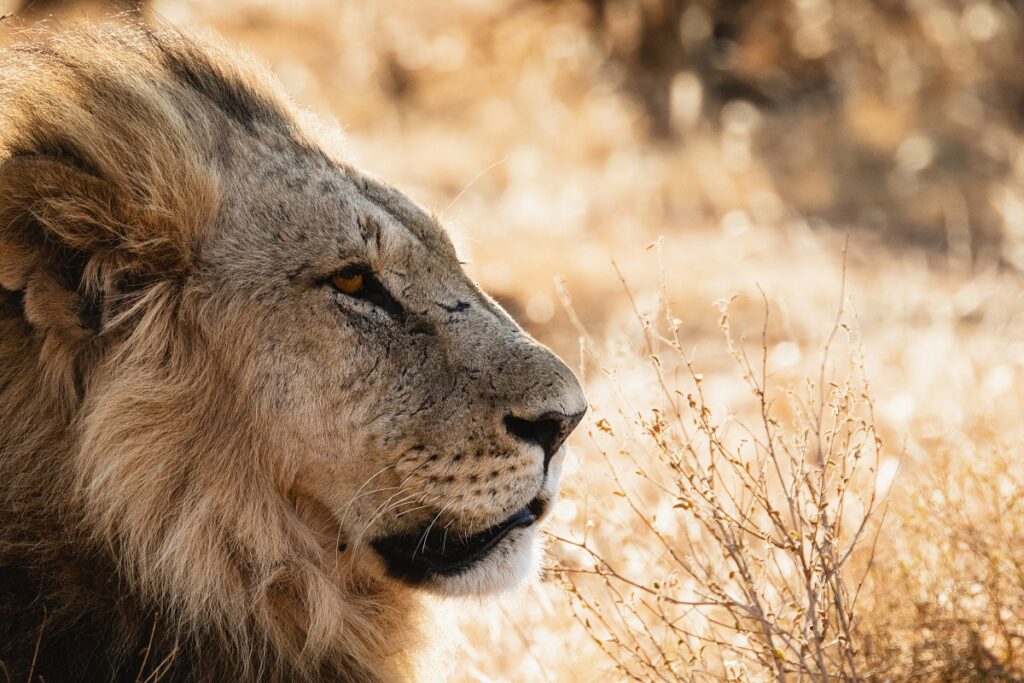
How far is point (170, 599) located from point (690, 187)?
29.7 feet

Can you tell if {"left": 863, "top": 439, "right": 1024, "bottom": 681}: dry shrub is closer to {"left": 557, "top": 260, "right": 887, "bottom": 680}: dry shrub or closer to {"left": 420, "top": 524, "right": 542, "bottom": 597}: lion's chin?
{"left": 557, "top": 260, "right": 887, "bottom": 680}: dry shrub

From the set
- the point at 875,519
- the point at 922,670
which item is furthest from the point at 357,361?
the point at 875,519

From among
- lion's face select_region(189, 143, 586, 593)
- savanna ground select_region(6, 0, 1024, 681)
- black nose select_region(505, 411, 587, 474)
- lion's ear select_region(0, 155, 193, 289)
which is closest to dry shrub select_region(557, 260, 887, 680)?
savanna ground select_region(6, 0, 1024, 681)

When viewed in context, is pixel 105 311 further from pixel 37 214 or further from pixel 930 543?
pixel 930 543

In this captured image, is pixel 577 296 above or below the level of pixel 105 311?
above

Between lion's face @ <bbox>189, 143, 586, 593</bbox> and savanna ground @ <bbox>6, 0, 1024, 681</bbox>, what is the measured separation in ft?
0.86

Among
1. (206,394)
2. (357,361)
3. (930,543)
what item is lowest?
(206,394)

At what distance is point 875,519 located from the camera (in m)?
4.49

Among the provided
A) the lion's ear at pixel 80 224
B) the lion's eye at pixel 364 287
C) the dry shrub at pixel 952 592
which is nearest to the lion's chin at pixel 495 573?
the lion's eye at pixel 364 287

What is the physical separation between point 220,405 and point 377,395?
1.30ft

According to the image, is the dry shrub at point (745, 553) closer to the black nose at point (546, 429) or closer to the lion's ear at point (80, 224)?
the black nose at point (546, 429)

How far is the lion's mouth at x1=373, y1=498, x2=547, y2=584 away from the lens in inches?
124

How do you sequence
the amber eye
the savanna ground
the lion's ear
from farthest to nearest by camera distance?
the savanna ground < the amber eye < the lion's ear

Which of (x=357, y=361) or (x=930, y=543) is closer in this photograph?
(x=357, y=361)
